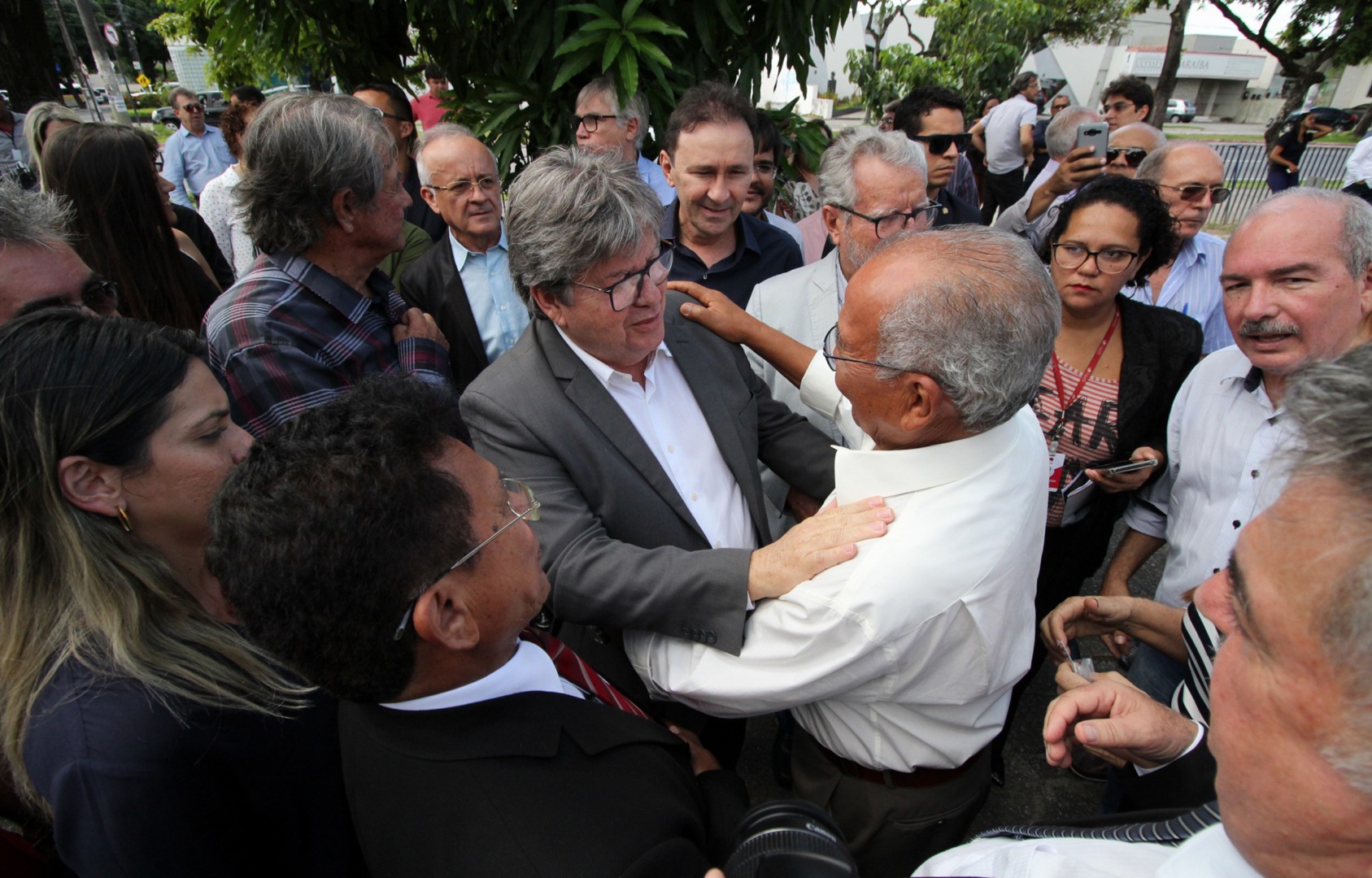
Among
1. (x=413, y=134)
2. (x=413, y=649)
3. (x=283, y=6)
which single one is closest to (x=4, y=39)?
(x=413, y=134)

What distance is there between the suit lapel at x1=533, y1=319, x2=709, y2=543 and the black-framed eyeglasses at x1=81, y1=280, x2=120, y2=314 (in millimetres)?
1320

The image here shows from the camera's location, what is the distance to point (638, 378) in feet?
7.00

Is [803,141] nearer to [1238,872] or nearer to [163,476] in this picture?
[163,476]

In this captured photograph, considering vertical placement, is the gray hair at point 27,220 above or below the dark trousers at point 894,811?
above

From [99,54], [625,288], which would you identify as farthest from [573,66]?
[99,54]

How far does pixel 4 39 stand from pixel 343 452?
40.0 ft

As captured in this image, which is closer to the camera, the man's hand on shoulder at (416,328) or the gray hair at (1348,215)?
the gray hair at (1348,215)

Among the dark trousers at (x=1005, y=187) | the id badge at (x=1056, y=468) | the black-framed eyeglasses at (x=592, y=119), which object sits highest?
the black-framed eyeglasses at (x=592, y=119)

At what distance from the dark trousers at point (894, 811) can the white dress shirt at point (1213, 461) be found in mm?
1039

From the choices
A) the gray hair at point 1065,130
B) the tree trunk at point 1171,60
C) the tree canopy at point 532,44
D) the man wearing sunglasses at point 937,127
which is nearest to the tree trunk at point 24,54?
the tree canopy at point 532,44

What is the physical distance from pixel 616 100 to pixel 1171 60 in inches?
783

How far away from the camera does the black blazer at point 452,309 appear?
11.0ft

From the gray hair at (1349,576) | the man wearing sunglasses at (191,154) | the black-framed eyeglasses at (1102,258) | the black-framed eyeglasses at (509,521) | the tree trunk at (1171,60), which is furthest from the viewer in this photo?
the tree trunk at (1171,60)

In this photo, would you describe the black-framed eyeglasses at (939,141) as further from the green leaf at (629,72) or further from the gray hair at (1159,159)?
the green leaf at (629,72)
